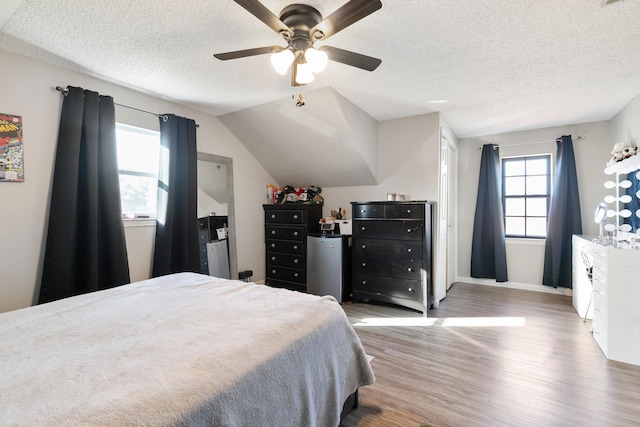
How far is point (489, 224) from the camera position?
4.52 m

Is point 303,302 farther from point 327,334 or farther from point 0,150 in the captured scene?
point 0,150

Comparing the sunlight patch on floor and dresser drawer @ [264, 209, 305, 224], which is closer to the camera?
the sunlight patch on floor

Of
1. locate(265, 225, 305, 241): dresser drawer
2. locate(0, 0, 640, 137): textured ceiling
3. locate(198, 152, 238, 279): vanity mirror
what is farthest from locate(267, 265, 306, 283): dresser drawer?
locate(0, 0, 640, 137): textured ceiling

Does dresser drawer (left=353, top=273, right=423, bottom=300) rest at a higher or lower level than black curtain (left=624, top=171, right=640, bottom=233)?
lower

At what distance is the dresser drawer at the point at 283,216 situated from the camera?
409cm

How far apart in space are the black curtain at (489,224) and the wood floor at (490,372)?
110cm

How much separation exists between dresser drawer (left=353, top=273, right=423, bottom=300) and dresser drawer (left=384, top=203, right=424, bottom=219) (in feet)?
2.45

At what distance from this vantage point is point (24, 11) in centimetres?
173

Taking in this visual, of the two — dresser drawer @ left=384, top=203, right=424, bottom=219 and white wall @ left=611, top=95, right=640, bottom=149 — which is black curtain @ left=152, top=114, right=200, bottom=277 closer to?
dresser drawer @ left=384, top=203, right=424, bottom=219

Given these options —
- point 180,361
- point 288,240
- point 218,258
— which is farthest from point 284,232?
point 180,361

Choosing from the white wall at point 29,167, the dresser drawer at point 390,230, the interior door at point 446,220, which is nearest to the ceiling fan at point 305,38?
the white wall at point 29,167

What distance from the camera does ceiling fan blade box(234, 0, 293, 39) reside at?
1330 mm

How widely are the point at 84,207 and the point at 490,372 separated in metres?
3.58

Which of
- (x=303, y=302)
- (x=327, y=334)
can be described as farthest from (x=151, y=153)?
(x=327, y=334)
